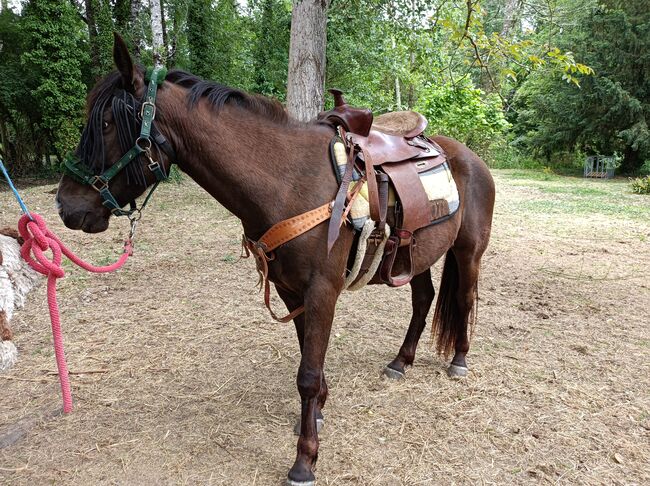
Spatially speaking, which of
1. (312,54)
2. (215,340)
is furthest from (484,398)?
(312,54)

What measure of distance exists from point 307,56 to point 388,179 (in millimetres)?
3341

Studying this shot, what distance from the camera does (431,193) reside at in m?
2.40

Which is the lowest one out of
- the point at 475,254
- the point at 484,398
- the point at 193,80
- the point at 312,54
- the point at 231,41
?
the point at 484,398

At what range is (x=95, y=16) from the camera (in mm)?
11578

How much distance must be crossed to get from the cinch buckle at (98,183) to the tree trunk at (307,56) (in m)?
3.54

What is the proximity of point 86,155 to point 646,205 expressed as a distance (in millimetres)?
11910

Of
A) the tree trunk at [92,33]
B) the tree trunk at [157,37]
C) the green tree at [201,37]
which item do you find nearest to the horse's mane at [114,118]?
the tree trunk at [157,37]

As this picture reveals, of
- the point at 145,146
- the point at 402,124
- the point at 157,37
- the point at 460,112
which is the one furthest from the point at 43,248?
the point at 460,112

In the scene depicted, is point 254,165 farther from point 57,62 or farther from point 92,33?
point 92,33

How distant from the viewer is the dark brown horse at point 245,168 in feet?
5.30

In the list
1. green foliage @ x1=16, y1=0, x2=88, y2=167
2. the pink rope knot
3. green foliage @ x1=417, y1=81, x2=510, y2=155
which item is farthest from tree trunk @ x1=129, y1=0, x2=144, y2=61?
green foliage @ x1=417, y1=81, x2=510, y2=155

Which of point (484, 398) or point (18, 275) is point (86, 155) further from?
point (18, 275)

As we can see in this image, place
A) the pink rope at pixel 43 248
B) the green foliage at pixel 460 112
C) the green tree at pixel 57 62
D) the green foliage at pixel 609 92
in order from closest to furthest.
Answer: the pink rope at pixel 43 248, the green tree at pixel 57 62, the green foliage at pixel 609 92, the green foliage at pixel 460 112

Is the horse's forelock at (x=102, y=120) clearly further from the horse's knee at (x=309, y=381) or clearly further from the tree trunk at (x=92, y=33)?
the tree trunk at (x=92, y=33)
